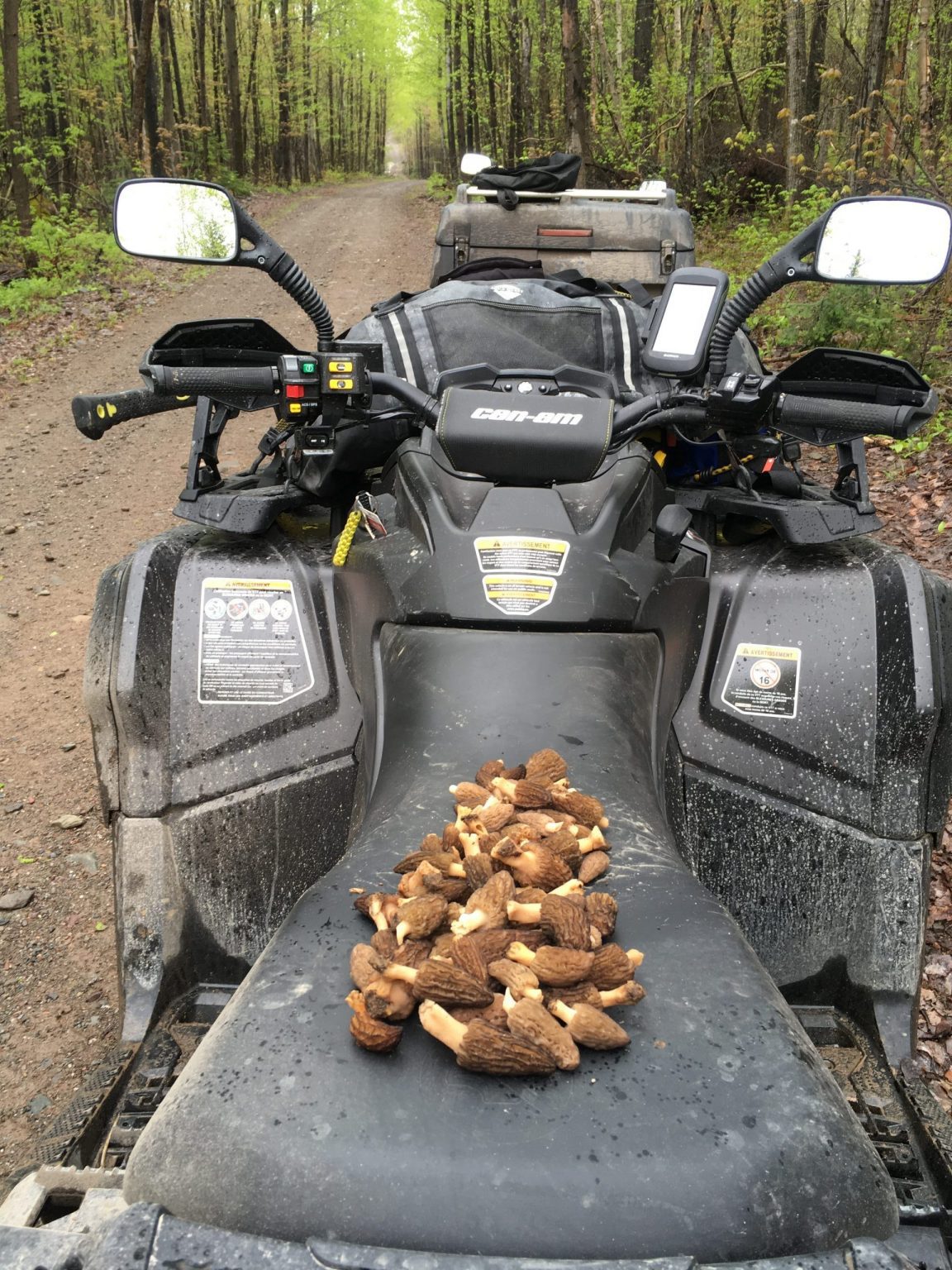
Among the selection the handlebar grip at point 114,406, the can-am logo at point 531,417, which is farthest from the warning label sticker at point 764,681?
the handlebar grip at point 114,406

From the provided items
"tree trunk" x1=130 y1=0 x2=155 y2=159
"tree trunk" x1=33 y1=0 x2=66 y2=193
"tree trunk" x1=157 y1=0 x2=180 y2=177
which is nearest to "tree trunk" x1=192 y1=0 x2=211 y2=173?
"tree trunk" x1=157 y1=0 x2=180 y2=177

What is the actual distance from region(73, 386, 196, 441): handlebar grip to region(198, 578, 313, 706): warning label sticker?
1.53 ft

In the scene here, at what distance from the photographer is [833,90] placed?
13859 millimetres

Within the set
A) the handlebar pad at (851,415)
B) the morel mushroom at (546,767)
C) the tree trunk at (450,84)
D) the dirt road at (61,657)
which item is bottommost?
the dirt road at (61,657)

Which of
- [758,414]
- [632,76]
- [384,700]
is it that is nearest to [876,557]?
[758,414]

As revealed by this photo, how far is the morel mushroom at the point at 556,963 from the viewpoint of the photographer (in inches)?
49.8

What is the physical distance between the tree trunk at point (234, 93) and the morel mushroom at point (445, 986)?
3272 cm

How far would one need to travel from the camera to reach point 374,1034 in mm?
1174

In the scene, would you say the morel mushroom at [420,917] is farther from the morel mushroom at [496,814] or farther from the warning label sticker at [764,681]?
the warning label sticker at [764,681]

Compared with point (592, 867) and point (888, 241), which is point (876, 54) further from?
point (592, 867)

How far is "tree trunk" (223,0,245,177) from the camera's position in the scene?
28.9 metres

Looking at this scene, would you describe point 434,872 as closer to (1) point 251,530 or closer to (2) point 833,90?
(1) point 251,530

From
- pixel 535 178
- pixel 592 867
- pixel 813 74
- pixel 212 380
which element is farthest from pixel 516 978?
pixel 813 74

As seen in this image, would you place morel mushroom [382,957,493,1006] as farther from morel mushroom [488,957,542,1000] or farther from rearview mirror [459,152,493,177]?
rearview mirror [459,152,493,177]
